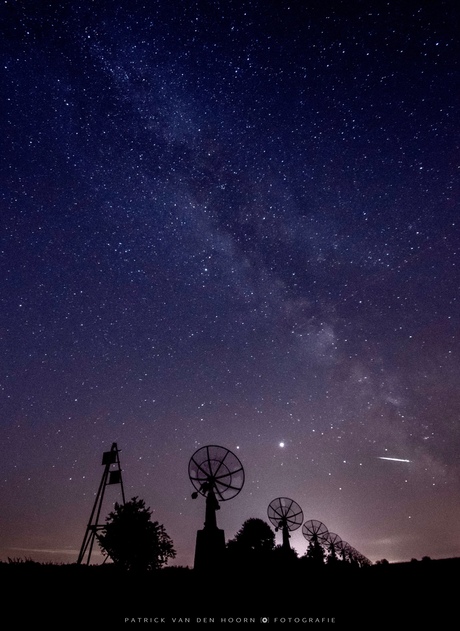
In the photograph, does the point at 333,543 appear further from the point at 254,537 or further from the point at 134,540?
the point at 134,540

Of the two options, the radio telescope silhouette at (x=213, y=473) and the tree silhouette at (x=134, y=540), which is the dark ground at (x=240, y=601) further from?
the tree silhouette at (x=134, y=540)

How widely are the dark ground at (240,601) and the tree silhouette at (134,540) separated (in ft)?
55.8

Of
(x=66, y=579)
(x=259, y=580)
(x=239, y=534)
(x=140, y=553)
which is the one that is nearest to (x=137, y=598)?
(x=66, y=579)

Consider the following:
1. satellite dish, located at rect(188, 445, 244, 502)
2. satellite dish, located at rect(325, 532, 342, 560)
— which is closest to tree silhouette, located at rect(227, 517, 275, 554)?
satellite dish, located at rect(325, 532, 342, 560)

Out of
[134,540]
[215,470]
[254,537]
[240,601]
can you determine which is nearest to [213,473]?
[215,470]

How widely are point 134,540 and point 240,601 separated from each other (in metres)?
20.2

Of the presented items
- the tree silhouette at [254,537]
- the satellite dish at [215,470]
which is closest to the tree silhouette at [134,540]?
the satellite dish at [215,470]

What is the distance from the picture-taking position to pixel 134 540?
26.0m

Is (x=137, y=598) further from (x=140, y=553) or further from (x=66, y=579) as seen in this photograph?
(x=140, y=553)

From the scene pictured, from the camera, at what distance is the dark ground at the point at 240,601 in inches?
325

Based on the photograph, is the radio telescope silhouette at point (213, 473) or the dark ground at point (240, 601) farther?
the radio telescope silhouette at point (213, 473)

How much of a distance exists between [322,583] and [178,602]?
4411 millimetres

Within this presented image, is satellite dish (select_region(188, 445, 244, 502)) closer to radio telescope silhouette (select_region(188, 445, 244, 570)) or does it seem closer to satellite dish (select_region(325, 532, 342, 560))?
radio telescope silhouette (select_region(188, 445, 244, 570))

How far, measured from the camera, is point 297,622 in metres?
8.43
